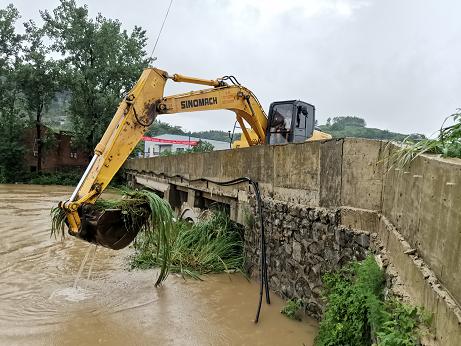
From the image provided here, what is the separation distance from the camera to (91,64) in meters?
29.7

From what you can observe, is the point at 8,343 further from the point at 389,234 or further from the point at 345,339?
the point at 389,234

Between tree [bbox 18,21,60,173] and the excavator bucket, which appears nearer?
the excavator bucket

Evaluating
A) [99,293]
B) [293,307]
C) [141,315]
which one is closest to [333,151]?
[293,307]

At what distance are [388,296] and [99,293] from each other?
16.0 ft

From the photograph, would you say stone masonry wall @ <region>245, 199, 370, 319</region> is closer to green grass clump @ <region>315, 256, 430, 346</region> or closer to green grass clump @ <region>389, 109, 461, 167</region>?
green grass clump @ <region>315, 256, 430, 346</region>

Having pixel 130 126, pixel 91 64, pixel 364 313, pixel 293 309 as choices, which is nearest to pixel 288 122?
pixel 130 126

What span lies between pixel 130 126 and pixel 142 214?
1.78m

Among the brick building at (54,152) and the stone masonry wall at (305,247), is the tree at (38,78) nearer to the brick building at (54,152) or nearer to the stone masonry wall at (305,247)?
the brick building at (54,152)

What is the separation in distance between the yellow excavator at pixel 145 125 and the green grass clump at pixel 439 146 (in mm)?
3853

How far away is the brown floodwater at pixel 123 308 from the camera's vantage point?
5.09 metres

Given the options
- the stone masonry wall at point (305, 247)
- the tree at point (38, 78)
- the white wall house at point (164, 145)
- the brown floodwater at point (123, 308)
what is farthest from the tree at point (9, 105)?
the stone masonry wall at point (305, 247)

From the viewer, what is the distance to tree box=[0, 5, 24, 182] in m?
29.5

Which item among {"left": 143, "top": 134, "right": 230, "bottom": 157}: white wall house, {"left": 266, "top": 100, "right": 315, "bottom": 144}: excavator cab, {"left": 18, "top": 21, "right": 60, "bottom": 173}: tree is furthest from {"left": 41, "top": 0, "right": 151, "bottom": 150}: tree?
{"left": 266, "top": 100, "right": 315, "bottom": 144}: excavator cab

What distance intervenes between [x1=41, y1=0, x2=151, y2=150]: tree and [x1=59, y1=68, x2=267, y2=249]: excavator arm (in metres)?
20.7
